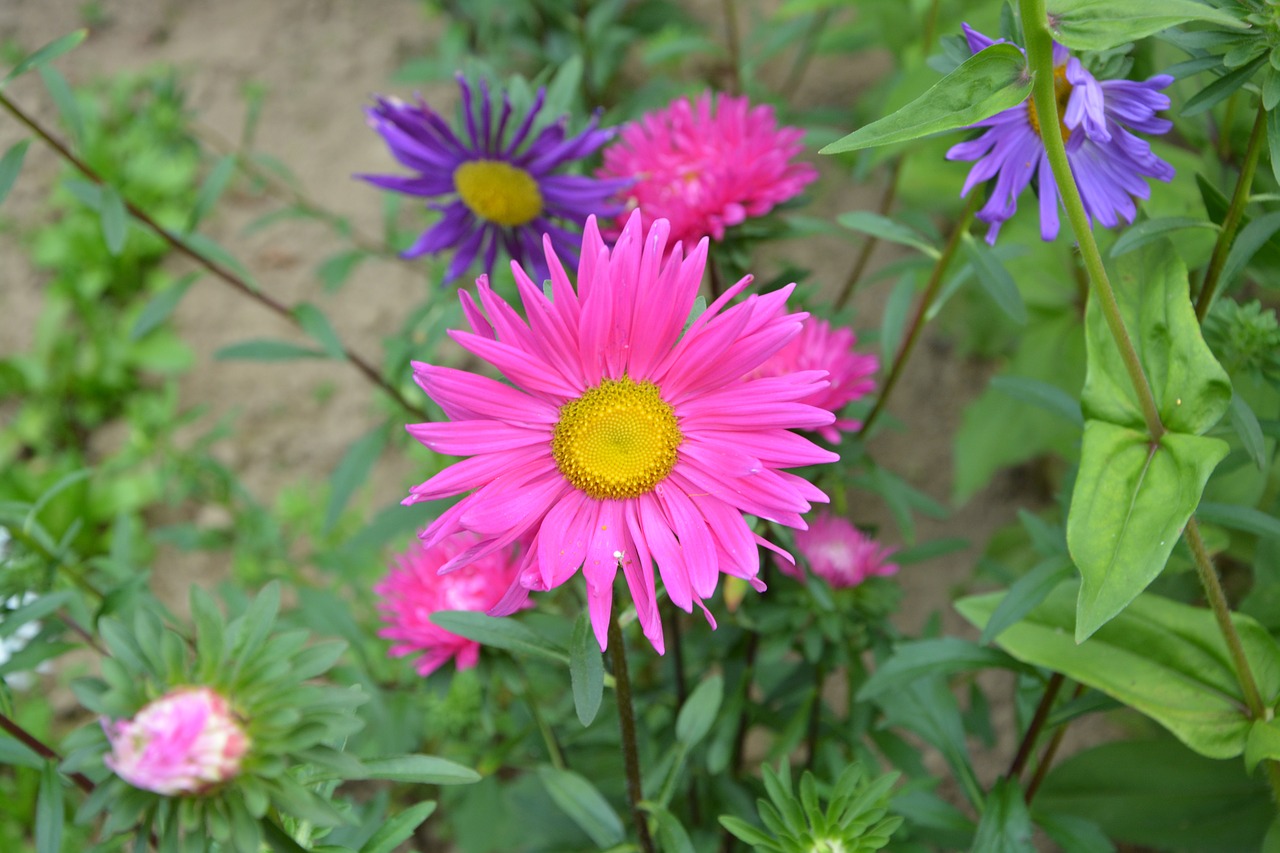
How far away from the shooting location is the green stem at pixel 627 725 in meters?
1.00

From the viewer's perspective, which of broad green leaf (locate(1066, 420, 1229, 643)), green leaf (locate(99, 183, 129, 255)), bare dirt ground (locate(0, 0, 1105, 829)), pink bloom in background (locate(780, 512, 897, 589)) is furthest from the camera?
bare dirt ground (locate(0, 0, 1105, 829))

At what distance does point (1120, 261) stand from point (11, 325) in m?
3.08

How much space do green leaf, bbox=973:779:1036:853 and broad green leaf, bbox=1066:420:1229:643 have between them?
1.22 feet

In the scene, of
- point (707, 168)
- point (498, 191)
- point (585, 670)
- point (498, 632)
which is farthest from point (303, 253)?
point (585, 670)

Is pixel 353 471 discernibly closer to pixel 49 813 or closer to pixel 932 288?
pixel 49 813

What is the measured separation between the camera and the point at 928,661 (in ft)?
4.23

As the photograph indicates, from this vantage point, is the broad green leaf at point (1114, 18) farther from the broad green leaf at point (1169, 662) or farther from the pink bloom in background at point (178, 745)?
the pink bloom in background at point (178, 745)

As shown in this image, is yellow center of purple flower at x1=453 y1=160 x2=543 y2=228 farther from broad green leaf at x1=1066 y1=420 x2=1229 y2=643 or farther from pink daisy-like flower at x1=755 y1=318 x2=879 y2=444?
broad green leaf at x1=1066 y1=420 x2=1229 y2=643

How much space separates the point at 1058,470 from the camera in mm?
2264

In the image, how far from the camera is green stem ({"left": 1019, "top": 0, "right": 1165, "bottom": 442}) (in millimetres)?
802

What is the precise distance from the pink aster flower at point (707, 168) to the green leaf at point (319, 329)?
1.93 ft

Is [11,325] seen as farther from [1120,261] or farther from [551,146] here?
[1120,261]

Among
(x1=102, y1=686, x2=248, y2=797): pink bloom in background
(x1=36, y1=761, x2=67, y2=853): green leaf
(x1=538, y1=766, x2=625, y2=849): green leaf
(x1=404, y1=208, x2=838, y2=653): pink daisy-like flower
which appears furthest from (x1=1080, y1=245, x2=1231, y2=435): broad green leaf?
(x1=36, y1=761, x2=67, y2=853): green leaf

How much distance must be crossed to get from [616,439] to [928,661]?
1.83ft
